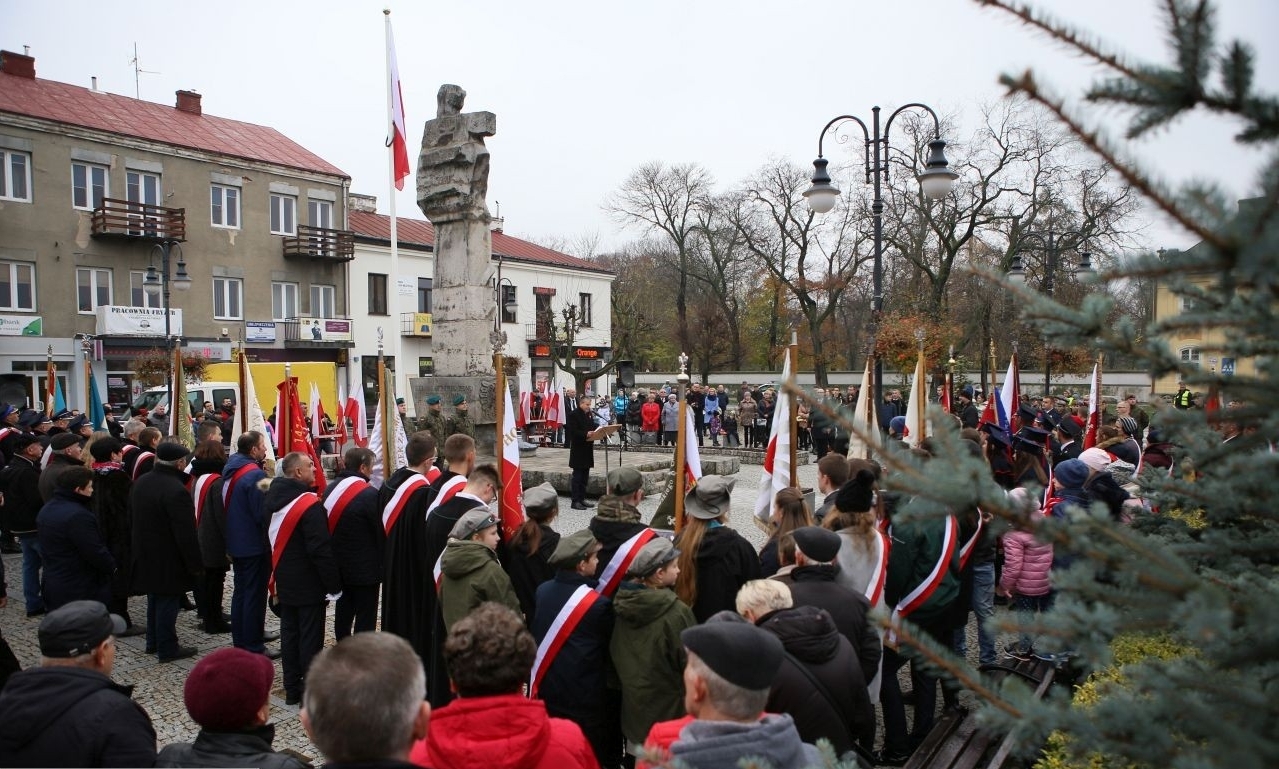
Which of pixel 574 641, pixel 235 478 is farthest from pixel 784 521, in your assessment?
pixel 235 478

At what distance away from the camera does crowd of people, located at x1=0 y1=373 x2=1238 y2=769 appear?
2.44 m

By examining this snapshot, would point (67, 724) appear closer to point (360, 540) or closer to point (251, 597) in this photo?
point (360, 540)

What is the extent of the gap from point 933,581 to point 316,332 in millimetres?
32713

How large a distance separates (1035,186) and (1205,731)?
1449 inches

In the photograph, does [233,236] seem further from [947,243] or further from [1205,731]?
[1205,731]

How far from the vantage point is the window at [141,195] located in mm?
29016

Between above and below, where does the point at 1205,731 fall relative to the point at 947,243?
below

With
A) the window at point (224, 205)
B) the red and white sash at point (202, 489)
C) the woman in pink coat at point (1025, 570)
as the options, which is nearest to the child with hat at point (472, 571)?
the red and white sash at point (202, 489)

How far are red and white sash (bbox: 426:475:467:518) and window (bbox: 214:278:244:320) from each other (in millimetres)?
29865

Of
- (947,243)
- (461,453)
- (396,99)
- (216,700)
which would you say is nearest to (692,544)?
(461,453)

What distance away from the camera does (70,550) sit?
20.7 ft

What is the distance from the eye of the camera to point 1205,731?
1214 mm

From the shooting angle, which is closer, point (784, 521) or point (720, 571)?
point (720, 571)

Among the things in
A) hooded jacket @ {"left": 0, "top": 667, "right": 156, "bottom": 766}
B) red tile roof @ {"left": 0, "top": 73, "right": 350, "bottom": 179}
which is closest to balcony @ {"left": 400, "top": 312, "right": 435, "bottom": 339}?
red tile roof @ {"left": 0, "top": 73, "right": 350, "bottom": 179}
